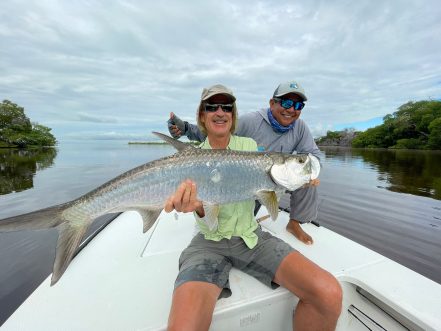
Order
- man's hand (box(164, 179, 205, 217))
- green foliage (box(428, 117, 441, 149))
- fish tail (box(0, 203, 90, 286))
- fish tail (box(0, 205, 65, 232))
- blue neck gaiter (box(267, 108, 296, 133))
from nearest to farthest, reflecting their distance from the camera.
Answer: fish tail (box(0, 205, 65, 232)) < fish tail (box(0, 203, 90, 286)) < man's hand (box(164, 179, 205, 217)) < blue neck gaiter (box(267, 108, 296, 133)) < green foliage (box(428, 117, 441, 149))

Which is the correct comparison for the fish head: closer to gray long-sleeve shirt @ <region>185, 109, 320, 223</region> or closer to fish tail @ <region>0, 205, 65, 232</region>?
gray long-sleeve shirt @ <region>185, 109, 320, 223</region>

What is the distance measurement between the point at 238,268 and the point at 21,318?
2100mm

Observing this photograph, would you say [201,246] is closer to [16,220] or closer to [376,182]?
[16,220]

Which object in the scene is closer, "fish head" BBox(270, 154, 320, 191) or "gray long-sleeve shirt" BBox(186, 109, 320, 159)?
"fish head" BBox(270, 154, 320, 191)

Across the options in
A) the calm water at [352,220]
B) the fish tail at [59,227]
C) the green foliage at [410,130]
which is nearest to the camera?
the fish tail at [59,227]

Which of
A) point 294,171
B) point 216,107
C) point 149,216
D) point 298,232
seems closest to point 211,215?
point 149,216

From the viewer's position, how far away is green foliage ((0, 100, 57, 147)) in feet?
246

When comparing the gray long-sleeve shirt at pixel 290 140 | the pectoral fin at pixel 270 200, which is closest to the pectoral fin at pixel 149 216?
the pectoral fin at pixel 270 200

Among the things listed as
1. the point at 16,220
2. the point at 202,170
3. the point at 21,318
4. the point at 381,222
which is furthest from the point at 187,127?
the point at 381,222

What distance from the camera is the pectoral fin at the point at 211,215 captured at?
2.79 m

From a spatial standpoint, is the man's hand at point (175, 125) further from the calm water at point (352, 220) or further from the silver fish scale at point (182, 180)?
the calm water at point (352, 220)

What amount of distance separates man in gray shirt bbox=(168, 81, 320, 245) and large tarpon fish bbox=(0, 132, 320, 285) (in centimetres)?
138

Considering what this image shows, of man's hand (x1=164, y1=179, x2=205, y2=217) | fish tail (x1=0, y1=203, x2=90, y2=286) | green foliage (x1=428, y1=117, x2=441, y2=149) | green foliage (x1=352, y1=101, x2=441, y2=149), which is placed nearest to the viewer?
fish tail (x1=0, y1=203, x2=90, y2=286)

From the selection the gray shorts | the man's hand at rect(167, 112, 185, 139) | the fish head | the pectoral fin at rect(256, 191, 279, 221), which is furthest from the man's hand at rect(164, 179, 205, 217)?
the man's hand at rect(167, 112, 185, 139)
